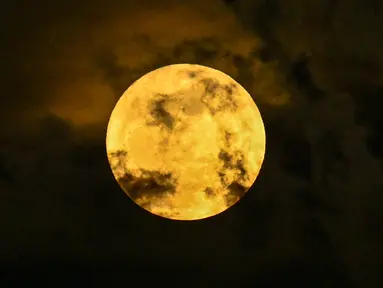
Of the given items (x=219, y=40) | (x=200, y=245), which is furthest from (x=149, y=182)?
(x=219, y=40)

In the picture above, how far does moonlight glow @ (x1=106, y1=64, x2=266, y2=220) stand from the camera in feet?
7.72

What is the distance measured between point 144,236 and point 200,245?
243mm

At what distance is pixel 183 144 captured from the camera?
92.9 inches

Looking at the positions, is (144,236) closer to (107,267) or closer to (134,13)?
(107,267)

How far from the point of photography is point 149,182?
236cm

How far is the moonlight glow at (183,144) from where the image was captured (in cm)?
235
